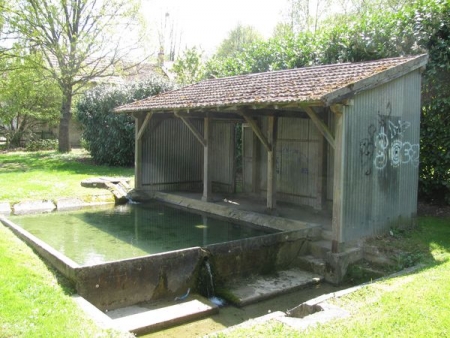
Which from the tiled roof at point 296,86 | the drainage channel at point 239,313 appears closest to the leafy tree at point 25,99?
the tiled roof at point 296,86

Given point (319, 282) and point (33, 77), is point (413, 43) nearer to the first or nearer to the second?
point (319, 282)

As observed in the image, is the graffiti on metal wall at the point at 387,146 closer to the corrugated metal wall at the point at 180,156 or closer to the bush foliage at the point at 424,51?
the bush foliage at the point at 424,51

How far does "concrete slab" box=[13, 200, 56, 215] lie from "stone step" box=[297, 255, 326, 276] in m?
6.61

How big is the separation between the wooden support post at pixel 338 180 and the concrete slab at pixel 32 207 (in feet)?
23.8

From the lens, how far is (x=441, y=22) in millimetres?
10438

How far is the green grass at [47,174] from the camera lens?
11.9 m

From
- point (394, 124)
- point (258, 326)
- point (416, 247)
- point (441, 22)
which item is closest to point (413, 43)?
point (441, 22)

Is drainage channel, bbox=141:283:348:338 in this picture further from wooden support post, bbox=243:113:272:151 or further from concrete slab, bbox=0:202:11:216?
→ concrete slab, bbox=0:202:11:216

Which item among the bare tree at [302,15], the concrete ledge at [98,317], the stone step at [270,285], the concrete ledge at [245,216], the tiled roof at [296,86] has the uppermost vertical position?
the bare tree at [302,15]

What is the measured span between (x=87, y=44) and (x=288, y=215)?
1423 cm

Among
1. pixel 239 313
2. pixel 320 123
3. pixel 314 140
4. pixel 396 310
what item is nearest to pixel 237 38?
pixel 314 140

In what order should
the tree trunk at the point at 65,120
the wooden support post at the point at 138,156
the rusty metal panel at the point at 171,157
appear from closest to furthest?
the wooden support post at the point at 138,156
the rusty metal panel at the point at 171,157
the tree trunk at the point at 65,120

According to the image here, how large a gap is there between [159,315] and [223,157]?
7.70 meters

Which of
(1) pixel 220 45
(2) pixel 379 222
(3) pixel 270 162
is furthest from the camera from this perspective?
(1) pixel 220 45
